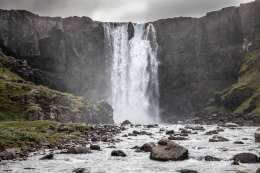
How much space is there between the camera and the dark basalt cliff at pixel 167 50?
173375 mm

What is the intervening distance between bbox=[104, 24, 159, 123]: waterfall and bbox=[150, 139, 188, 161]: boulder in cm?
11635

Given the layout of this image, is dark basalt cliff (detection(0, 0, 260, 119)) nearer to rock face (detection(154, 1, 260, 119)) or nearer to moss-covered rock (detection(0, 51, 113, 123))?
rock face (detection(154, 1, 260, 119))

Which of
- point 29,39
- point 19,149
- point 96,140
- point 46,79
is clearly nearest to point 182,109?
point 46,79

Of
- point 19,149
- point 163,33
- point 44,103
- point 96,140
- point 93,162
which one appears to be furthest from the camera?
point 163,33

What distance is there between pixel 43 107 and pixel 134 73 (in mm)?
82563

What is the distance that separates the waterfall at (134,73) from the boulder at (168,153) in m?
116

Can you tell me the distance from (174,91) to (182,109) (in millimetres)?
9250

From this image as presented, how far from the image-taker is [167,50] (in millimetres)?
183625

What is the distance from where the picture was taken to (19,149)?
46281mm

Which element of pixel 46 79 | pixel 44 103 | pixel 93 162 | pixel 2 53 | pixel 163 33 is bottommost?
pixel 93 162

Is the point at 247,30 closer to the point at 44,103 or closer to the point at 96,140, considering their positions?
the point at 44,103

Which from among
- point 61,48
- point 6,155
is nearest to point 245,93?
point 61,48

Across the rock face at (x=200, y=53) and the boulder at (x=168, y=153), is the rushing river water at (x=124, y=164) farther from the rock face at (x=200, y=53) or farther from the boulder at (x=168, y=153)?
the rock face at (x=200, y=53)

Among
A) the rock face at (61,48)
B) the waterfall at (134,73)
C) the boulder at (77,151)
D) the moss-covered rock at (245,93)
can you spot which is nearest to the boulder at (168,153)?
the boulder at (77,151)
